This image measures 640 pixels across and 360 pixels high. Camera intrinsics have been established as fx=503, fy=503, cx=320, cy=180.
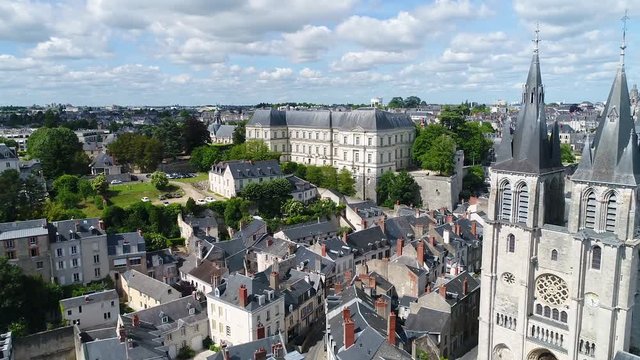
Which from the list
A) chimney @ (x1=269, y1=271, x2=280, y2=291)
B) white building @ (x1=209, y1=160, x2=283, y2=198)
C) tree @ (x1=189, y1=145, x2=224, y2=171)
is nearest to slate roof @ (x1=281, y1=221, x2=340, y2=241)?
chimney @ (x1=269, y1=271, x2=280, y2=291)

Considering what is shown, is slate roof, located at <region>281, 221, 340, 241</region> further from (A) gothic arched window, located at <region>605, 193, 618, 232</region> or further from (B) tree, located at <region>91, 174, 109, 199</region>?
(A) gothic arched window, located at <region>605, 193, 618, 232</region>

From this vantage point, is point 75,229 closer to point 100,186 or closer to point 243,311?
point 100,186

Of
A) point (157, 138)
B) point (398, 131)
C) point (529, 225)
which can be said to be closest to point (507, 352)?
point (529, 225)

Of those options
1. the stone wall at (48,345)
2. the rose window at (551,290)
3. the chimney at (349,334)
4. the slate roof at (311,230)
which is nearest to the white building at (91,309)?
the stone wall at (48,345)

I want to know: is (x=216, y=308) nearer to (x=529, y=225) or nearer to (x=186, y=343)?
(x=186, y=343)

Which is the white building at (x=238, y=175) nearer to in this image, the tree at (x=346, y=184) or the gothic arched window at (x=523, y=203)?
the tree at (x=346, y=184)

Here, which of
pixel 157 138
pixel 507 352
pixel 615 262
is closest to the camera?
pixel 615 262
